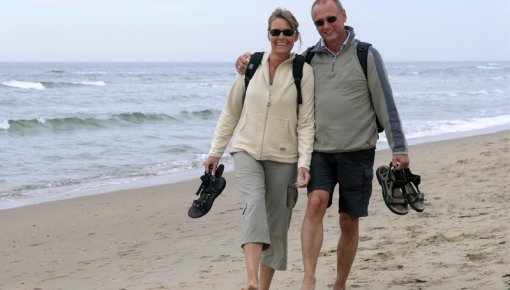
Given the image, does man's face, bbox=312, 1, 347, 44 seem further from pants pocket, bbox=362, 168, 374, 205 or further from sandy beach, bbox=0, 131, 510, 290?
sandy beach, bbox=0, 131, 510, 290

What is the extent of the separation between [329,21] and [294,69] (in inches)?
13.6

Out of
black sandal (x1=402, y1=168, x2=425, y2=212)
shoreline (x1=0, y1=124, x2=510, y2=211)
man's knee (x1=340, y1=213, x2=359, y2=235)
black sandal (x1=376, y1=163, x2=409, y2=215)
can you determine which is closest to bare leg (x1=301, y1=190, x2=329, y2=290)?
man's knee (x1=340, y1=213, x2=359, y2=235)

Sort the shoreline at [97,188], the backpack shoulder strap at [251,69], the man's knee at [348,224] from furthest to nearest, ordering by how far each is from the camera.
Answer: the shoreline at [97,188] → the man's knee at [348,224] → the backpack shoulder strap at [251,69]

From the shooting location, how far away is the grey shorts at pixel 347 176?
14.0 ft

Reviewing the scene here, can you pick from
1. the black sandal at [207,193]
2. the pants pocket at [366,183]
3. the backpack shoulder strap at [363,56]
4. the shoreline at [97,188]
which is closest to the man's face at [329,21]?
the backpack shoulder strap at [363,56]

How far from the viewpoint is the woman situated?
4121 millimetres

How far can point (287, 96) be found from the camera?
4.14 meters

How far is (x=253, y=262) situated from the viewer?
4.04 meters

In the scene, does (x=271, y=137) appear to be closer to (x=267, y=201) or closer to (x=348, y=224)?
(x=267, y=201)

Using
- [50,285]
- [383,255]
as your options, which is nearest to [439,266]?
[383,255]

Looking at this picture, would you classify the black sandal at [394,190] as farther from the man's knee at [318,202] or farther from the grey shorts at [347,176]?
the man's knee at [318,202]

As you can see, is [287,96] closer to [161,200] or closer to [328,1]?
[328,1]

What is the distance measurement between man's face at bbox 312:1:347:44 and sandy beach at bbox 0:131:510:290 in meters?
1.62

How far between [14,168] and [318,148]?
29.4 ft
